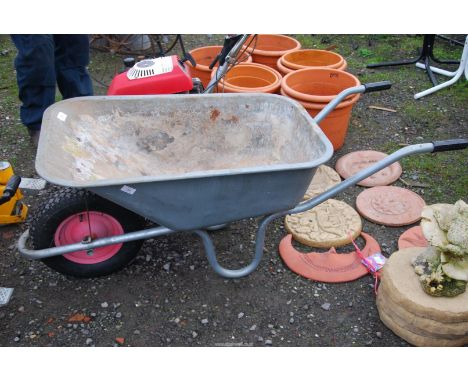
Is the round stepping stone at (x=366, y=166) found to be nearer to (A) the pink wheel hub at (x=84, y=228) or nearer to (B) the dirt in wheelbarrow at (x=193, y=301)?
(B) the dirt in wheelbarrow at (x=193, y=301)

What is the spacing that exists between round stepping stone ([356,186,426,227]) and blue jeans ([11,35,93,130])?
227cm

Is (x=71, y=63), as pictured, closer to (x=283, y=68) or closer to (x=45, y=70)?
(x=45, y=70)

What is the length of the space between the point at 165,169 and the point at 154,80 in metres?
0.55

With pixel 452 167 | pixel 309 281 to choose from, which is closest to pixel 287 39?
pixel 452 167

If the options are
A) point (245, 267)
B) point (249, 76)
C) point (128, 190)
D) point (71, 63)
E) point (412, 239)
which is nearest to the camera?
point (128, 190)

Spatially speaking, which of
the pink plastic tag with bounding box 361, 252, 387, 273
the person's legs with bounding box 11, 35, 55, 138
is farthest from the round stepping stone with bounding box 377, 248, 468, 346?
the person's legs with bounding box 11, 35, 55, 138

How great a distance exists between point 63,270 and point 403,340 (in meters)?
1.70

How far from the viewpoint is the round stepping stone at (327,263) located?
230 centimetres

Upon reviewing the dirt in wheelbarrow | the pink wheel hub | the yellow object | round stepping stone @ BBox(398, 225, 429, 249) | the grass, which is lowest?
the dirt in wheelbarrow

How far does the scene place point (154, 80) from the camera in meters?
2.52

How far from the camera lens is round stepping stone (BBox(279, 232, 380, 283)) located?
2.30 m

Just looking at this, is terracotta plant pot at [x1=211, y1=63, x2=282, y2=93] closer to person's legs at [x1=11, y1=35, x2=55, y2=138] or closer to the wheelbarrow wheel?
person's legs at [x1=11, y1=35, x2=55, y2=138]

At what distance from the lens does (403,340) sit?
2.00m

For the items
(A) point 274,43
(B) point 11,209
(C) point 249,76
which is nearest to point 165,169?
(B) point 11,209
